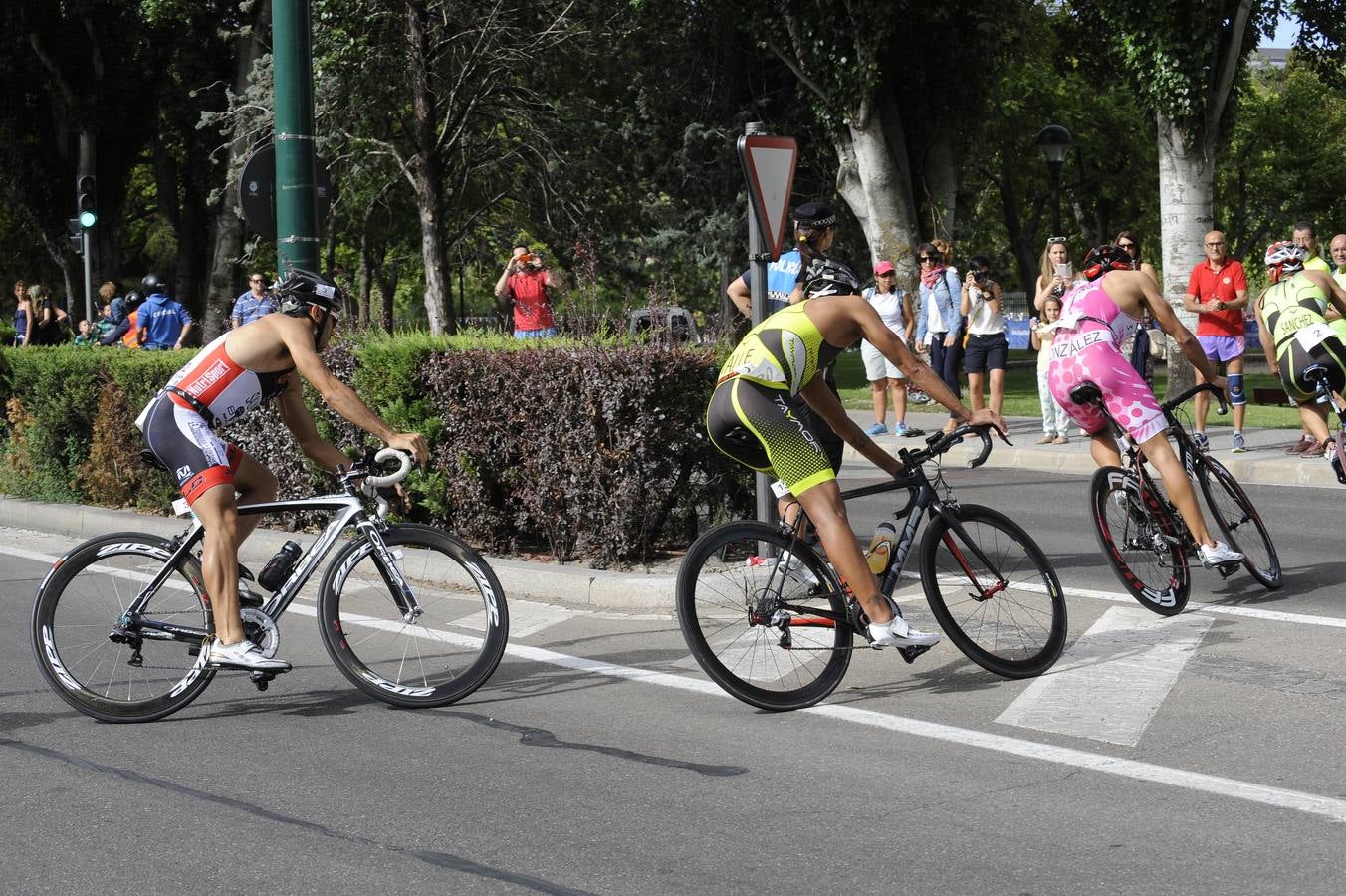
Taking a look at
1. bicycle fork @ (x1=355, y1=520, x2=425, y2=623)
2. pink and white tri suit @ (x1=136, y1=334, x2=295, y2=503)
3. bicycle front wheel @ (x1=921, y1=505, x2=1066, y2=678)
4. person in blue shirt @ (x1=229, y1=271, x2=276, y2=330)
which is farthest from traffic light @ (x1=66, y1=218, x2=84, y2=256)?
bicycle front wheel @ (x1=921, y1=505, x2=1066, y2=678)

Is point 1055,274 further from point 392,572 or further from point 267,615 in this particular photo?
point 267,615

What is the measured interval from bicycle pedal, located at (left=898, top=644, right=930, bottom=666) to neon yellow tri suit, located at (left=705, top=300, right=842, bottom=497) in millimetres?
737

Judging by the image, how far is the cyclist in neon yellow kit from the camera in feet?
19.3

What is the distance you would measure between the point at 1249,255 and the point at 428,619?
5533 cm

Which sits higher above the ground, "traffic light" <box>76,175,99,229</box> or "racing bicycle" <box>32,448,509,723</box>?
"traffic light" <box>76,175,99,229</box>

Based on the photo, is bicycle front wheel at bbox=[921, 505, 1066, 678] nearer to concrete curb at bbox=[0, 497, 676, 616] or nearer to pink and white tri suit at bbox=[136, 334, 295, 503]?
concrete curb at bbox=[0, 497, 676, 616]

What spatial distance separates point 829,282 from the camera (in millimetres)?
6000

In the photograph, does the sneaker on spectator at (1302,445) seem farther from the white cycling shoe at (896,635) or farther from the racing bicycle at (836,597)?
the white cycling shoe at (896,635)

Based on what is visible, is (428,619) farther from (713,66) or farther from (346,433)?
(713,66)

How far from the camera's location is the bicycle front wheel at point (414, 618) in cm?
596

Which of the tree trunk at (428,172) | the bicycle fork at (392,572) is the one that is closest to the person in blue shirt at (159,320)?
the tree trunk at (428,172)

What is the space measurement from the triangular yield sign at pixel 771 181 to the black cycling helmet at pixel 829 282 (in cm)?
181

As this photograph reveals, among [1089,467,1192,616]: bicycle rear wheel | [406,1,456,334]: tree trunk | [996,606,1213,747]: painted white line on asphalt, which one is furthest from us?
[406,1,456,334]: tree trunk

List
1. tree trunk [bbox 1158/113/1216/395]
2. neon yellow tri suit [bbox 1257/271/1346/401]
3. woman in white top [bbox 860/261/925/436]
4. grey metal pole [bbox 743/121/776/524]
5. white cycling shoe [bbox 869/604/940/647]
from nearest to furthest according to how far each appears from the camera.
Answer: white cycling shoe [bbox 869/604/940/647], grey metal pole [bbox 743/121/776/524], neon yellow tri suit [bbox 1257/271/1346/401], woman in white top [bbox 860/261/925/436], tree trunk [bbox 1158/113/1216/395]
